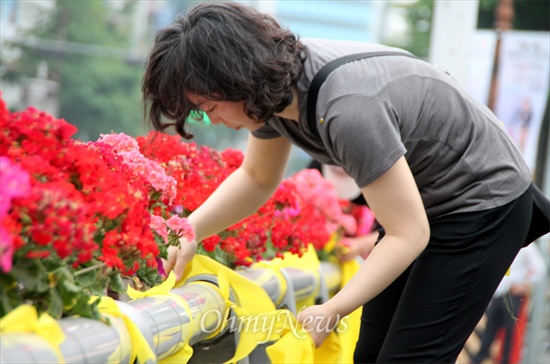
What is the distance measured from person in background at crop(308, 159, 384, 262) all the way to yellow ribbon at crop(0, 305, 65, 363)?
2.54 m

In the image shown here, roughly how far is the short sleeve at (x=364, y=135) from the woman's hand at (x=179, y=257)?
0.57 metres

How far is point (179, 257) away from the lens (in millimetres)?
2451

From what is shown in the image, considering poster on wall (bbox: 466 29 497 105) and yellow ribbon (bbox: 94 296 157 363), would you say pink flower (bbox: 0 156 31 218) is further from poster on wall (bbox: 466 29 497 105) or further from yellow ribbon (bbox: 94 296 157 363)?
poster on wall (bbox: 466 29 497 105)

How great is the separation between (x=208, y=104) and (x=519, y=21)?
18336 mm

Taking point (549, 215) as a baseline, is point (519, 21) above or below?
below

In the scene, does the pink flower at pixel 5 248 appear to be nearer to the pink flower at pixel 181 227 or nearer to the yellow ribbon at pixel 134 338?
the yellow ribbon at pixel 134 338

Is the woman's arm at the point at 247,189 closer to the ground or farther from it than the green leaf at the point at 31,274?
closer to the ground

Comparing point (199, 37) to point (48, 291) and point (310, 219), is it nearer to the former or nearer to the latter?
→ point (48, 291)

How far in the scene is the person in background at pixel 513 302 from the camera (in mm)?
6602

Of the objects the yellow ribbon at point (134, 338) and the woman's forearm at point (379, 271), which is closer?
the yellow ribbon at point (134, 338)

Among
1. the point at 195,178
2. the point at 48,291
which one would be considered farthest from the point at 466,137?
the point at 48,291

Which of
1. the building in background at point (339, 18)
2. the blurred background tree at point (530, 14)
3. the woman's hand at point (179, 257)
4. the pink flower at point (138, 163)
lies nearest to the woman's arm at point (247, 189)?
the woman's hand at point (179, 257)

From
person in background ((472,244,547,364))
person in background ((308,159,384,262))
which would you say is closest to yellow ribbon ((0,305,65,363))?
person in background ((308,159,384,262))

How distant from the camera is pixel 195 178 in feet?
9.62
